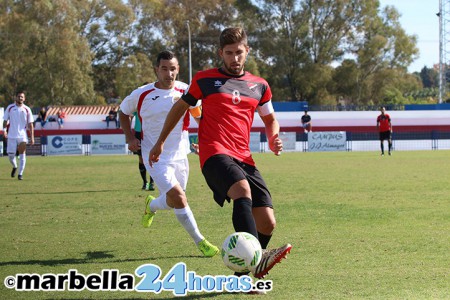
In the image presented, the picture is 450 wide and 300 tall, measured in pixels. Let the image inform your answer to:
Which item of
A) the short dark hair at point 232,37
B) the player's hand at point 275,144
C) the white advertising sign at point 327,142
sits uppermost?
the short dark hair at point 232,37

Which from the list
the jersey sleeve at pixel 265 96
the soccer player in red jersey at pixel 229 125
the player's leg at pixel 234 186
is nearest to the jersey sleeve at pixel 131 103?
the soccer player in red jersey at pixel 229 125

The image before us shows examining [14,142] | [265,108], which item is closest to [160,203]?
[265,108]

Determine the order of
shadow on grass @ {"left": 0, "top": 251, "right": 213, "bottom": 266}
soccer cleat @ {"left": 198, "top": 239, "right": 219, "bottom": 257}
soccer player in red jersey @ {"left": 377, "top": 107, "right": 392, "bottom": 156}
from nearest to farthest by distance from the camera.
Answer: shadow on grass @ {"left": 0, "top": 251, "right": 213, "bottom": 266}, soccer cleat @ {"left": 198, "top": 239, "right": 219, "bottom": 257}, soccer player in red jersey @ {"left": 377, "top": 107, "right": 392, "bottom": 156}

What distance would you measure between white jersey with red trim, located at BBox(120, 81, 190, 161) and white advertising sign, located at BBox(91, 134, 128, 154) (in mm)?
29056

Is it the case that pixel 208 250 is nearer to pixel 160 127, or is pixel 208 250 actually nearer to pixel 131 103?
pixel 160 127

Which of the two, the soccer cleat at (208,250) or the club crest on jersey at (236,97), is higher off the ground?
the club crest on jersey at (236,97)

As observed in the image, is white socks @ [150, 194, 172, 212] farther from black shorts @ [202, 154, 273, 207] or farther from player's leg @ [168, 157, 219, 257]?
black shorts @ [202, 154, 273, 207]

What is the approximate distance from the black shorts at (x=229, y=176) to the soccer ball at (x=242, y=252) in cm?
53

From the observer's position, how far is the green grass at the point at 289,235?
6500 mm

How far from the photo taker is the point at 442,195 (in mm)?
14328

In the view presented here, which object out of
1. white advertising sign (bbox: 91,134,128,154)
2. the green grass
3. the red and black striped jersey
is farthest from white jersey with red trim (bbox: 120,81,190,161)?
white advertising sign (bbox: 91,134,128,154)

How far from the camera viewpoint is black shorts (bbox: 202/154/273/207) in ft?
20.4

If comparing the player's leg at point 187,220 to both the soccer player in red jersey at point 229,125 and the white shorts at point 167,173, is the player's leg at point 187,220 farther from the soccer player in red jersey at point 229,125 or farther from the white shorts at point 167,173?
the soccer player in red jersey at point 229,125

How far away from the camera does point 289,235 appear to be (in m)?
9.41
